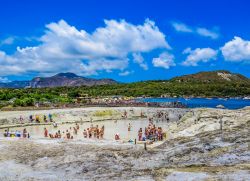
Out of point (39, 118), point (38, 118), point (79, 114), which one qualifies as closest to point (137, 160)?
point (38, 118)

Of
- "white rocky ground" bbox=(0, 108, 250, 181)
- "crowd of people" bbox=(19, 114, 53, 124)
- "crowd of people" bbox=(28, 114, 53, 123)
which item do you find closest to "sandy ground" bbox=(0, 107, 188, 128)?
"crowd of people" bbox=(19, 114, 53, 124)

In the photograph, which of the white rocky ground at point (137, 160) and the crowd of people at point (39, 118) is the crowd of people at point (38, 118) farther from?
the white rocky ground at point (137, 160)

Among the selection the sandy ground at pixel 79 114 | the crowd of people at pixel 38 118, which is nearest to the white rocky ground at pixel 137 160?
the crowd of people at pixel 38 118

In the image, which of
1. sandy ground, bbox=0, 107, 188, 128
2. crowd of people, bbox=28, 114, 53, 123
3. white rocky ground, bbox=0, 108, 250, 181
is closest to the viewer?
white rocky ground, bbox=0, 108, 250, 181

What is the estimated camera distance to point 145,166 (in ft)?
86.3

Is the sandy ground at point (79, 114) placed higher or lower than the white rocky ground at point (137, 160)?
higher

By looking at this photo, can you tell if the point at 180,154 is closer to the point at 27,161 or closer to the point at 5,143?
the point at 27,161

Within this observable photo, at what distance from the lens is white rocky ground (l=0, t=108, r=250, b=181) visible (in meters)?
22.9

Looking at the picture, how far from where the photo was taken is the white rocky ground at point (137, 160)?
22.9 m

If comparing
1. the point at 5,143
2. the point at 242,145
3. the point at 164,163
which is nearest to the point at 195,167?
the point at 164,163

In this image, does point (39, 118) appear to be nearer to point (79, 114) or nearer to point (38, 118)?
point (38, 118)

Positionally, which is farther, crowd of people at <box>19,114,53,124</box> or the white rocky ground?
crowd of people at <box>19,114,53,124</box>

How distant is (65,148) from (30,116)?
48.6 m

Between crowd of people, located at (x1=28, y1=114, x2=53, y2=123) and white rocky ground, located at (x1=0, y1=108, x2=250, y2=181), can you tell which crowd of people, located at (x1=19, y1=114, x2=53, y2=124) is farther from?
white rocky ground, located at (x1=0, y1=108, x2=250, y2=181)
